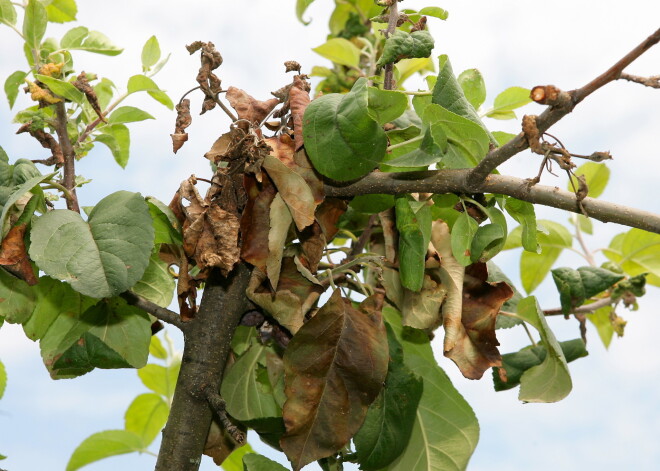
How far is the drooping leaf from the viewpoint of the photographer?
1068mm

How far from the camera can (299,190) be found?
28.7 inches

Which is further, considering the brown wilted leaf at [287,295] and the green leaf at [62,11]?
the green leaf at [62,11]

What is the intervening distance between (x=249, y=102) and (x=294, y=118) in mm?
86

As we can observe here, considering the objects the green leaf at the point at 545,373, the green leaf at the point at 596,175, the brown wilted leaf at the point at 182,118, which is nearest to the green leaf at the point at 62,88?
the brown wilted leaf at the point at 182,118

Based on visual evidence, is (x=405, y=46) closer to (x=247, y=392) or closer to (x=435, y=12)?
(x=435, y=12)

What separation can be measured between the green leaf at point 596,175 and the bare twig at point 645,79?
86 cm

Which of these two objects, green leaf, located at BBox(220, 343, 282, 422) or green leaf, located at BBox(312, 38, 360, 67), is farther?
green leaf, located at BBox(312, 38, 360, 67)

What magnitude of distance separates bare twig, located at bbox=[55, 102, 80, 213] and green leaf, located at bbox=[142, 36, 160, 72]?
0.19 metres

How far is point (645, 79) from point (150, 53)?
77 centimetres

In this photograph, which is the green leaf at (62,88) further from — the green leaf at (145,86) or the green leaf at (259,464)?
the green leaf at (259,464)

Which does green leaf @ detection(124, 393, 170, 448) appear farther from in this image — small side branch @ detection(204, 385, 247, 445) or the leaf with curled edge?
the leaf with curled edge

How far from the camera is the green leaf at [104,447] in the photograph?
1.16m

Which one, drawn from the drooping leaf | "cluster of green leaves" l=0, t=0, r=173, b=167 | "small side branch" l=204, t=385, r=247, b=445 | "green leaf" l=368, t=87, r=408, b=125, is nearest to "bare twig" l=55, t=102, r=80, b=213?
"cluster of green leaves" l=0, t=0, r=173, b=167

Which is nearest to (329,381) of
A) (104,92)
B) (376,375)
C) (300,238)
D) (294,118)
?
(376,375)
